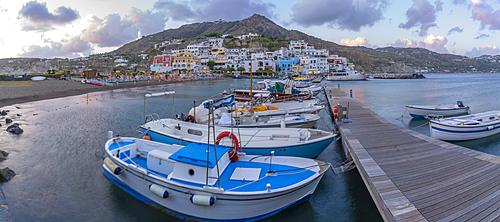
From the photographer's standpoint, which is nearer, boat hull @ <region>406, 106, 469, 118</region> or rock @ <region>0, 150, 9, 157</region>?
rock @ <region>0, 150, 9, 157</region>

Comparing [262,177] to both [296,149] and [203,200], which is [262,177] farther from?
[296,149]

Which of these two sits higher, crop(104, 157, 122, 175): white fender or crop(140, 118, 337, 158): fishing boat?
crop(140, 118, 337, 158): fishing boat

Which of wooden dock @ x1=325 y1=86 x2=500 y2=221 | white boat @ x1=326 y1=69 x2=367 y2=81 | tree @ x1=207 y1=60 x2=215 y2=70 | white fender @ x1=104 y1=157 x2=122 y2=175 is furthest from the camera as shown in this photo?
tree @ x1=207 y1=60 x2=215 y2=70

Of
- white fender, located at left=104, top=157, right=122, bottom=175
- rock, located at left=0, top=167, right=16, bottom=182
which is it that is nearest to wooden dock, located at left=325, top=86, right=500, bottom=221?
white fender, located at left=104, top=157, right=122, bottom=175

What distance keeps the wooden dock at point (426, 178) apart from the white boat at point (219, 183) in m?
1.77

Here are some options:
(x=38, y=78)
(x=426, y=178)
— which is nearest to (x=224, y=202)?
(x=426, y=178)

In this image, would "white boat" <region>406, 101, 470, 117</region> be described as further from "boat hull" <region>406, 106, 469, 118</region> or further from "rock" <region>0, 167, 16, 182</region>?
"rock" <region>0, 167, 16, 182</region>

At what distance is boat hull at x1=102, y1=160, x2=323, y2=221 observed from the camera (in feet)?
20.5

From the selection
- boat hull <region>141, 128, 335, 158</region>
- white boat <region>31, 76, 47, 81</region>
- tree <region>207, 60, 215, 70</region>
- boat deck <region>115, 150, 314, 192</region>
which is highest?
tree <region>207, 60, 215, 70</region>

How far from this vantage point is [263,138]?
35.2ft

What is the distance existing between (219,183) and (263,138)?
15.4ft

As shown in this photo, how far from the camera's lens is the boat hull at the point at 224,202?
20.5 feet

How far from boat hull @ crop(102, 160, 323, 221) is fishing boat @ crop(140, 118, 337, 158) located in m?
2.43

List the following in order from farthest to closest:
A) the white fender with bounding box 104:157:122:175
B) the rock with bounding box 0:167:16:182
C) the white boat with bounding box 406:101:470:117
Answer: the white boat with bounding box 406:101:470:117 < the rock with bounding box 0:167:16:182 < the white fender with bounding box 104:157:122:175
